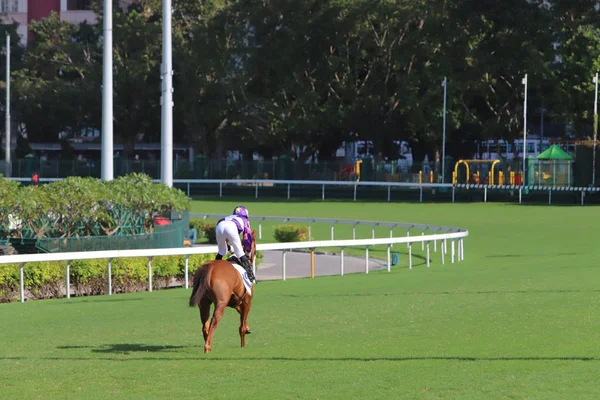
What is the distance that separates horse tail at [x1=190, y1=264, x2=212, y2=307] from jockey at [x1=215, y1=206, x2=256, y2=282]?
1.85ft

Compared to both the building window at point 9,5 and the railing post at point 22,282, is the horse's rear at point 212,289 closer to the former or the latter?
the railing post at point 22,282

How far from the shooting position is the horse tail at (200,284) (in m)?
9.92

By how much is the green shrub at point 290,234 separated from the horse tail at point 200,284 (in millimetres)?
19750

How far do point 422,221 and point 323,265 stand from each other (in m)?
13.4

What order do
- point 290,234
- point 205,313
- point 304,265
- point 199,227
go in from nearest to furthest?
point 205,313
point 304,265
point 290,234
point 199,227

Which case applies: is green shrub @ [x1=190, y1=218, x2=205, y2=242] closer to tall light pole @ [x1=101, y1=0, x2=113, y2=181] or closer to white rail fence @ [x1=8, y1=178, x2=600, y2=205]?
tall light pole @ [x1=101, y1=0, x2=113, y2=181]

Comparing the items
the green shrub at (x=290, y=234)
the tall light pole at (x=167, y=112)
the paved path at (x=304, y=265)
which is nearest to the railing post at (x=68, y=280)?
the paved path at (x=304, y=265)

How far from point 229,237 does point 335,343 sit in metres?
1.50

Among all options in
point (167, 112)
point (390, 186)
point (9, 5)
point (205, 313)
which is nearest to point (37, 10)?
point (9, 5)

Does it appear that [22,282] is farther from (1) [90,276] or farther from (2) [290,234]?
(2) [290,234]

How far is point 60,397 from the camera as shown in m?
8.09

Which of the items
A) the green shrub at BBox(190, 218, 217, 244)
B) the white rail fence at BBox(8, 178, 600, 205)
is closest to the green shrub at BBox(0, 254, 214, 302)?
the green shrub at BBox(190, 218, 217, 244)

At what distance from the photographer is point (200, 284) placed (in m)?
9.99

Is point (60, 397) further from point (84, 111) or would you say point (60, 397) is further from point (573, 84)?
point (84, 111)
